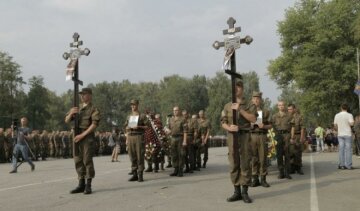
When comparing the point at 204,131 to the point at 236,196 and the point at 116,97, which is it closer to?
the point at 236,196

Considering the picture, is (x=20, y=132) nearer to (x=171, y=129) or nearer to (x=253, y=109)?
(x=171, y=129)

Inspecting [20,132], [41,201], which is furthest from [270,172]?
[20,132]

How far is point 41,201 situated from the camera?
970cm

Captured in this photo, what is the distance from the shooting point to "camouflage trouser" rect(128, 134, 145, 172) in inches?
506

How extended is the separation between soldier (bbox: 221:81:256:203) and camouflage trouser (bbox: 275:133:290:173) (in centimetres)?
409

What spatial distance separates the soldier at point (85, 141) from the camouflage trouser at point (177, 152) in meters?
4.17

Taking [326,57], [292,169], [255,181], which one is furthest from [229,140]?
[326,57]

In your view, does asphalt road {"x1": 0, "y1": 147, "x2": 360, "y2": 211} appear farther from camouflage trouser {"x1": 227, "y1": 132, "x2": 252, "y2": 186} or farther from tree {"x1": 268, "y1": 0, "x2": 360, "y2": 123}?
tree {"x1": 268, "y1": 0, "x2": 360, "y2": 123}

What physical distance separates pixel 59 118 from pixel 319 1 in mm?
67929

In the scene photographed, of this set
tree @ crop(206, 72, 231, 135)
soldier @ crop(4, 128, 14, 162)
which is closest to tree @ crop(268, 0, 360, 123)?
soldier @ crop(4, 128, 14, 162)

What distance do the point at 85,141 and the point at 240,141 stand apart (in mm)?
3515

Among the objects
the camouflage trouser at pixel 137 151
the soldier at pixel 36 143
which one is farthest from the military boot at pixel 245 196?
the soldier at pixel 36 143

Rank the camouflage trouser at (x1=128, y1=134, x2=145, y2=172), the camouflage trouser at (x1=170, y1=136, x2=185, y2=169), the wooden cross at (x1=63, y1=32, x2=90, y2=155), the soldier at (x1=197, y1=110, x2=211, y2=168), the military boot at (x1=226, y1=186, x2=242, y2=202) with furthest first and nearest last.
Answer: the soldier at (x1=197, y1=110, x2=211, y2=168), the camouflage trouser at (x1=170, y1=136, x2=185, y2=169), the camouflage trouser at (x1=128, y1=134, x2=145, y2=172), the wooden cross at (x1=63, y1=32, x2=90, y2=155), the military boot at (x1=226, y1=186, x2=242, y2=202)

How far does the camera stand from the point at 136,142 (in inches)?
510
